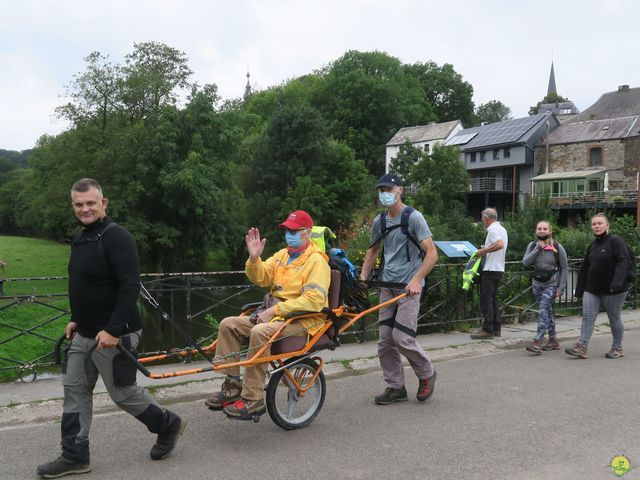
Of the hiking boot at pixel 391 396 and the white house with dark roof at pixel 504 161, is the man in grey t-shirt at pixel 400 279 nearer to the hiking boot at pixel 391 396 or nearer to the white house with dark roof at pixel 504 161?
the hiking boot at pixel 391 396

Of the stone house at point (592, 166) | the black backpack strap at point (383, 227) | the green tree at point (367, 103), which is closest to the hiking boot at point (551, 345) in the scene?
the black backpack strap at point (383, 227)

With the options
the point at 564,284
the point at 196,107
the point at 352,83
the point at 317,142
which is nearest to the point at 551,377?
the point at 564,284

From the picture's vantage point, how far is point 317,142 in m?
47.0

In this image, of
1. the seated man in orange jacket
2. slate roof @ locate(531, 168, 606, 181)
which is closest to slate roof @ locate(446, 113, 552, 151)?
slate roof @ locate(531, 168, 606, 181)

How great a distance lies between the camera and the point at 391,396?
18.9ft

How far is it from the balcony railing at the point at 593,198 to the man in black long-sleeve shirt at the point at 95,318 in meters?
50.8

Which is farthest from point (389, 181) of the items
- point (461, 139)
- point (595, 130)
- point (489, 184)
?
point (461, 139)

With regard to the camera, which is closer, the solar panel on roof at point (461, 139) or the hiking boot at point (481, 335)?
the hiking boot at point (481, 335)

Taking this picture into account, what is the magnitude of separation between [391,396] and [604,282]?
12.9 feet

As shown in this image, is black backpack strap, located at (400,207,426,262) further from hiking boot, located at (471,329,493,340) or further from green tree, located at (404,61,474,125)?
green tree, located at (404,61,474,125)

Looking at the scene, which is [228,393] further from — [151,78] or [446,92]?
[446,92]

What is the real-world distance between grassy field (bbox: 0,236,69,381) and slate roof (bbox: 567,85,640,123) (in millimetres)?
57718

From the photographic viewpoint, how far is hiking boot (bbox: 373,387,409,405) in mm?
5734

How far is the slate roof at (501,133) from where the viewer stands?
62.5 m
